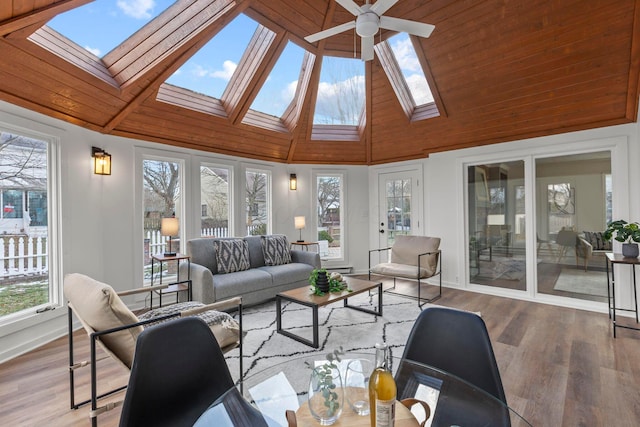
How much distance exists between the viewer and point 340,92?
5.31 metres

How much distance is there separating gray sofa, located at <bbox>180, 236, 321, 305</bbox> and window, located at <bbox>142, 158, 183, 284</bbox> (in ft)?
2.39

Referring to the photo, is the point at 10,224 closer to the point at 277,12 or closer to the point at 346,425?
the point at 277,12

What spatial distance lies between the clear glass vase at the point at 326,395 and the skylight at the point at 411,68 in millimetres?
4188

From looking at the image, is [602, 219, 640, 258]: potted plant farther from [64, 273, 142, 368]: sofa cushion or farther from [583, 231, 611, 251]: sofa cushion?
[64, 273, 142, 368]: sofa cushion

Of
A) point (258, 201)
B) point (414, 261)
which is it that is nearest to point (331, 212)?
point (258, 201)

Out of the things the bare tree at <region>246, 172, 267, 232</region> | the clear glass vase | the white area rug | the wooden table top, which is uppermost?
the bare tree at <region>246, 172, 267, 232</region>

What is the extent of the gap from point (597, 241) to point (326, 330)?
3.79 m

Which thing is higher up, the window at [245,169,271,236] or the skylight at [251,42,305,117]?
the skylight at [251,42,305,117]

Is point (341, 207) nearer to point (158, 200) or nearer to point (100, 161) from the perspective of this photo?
point (158, 200)

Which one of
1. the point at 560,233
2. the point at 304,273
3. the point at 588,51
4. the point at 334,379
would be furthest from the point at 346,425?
the point at 560,233

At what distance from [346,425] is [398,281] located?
192 inches

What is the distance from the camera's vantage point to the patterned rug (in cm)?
292

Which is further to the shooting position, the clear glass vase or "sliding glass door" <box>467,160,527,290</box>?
"sliding glass door" <box>467,160,527,290</box>

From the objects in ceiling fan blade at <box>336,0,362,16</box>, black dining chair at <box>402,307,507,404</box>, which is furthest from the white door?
black dining chair at <box>402,307,507,404</box>
